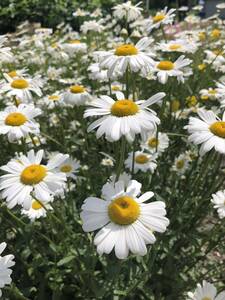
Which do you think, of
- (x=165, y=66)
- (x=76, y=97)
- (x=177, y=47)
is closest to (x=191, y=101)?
(x=177, y=47)

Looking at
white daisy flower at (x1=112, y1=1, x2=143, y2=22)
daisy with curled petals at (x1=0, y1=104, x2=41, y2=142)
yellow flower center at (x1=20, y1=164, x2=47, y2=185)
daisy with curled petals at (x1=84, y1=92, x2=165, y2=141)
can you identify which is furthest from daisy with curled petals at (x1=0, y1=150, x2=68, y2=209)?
white daisy flower at (x1=112, y1=1, x2=143, y2=22)

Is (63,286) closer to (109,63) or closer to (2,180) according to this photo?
(2,180)

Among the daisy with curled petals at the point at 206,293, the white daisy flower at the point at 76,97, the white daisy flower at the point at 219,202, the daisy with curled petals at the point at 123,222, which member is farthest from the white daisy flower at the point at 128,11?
the daisy with curled petals at the point at 206,293

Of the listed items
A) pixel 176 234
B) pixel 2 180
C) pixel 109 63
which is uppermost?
pixel 109 63

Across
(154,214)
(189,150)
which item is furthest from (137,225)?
(189,150)

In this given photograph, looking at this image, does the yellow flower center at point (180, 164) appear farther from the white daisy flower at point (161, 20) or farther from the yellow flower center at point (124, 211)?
the yellow flower center at point (124, 211)

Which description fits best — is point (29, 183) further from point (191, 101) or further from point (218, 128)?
point (191, 101)
